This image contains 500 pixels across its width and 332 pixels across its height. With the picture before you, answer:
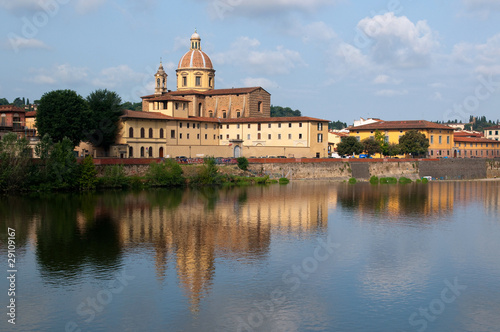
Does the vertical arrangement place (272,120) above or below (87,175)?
above

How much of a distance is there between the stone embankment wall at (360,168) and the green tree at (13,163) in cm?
894

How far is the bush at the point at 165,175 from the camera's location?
56.4 metres

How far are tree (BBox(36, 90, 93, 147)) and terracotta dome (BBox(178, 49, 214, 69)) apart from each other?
97.1 feet

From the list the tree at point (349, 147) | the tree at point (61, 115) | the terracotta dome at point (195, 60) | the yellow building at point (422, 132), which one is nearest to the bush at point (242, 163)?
the tree at point (61, 115)

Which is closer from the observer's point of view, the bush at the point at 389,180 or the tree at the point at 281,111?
the bush at the point at 389,180

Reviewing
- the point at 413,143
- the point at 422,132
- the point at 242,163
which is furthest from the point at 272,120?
the point at 422,132

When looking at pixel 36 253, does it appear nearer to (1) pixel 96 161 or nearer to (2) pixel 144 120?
(1) pixel 96 161

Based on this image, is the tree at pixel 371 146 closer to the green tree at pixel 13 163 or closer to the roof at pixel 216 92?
the roof at pixel 216 92

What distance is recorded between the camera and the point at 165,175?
56562 mm

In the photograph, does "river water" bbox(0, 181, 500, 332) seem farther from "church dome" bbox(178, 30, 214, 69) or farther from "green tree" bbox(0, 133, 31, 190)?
"church dome" bbox(178, 30, 214, 69)

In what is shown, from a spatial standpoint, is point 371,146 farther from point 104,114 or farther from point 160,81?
point 104,114

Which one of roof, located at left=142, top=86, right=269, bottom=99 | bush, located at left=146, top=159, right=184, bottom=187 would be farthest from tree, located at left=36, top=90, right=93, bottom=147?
roof, located at left=142, top=86, right=269, bottom=99

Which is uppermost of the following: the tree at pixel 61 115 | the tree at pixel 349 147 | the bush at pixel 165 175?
the tree at pixel 61 115

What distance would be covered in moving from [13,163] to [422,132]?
2473 inches
